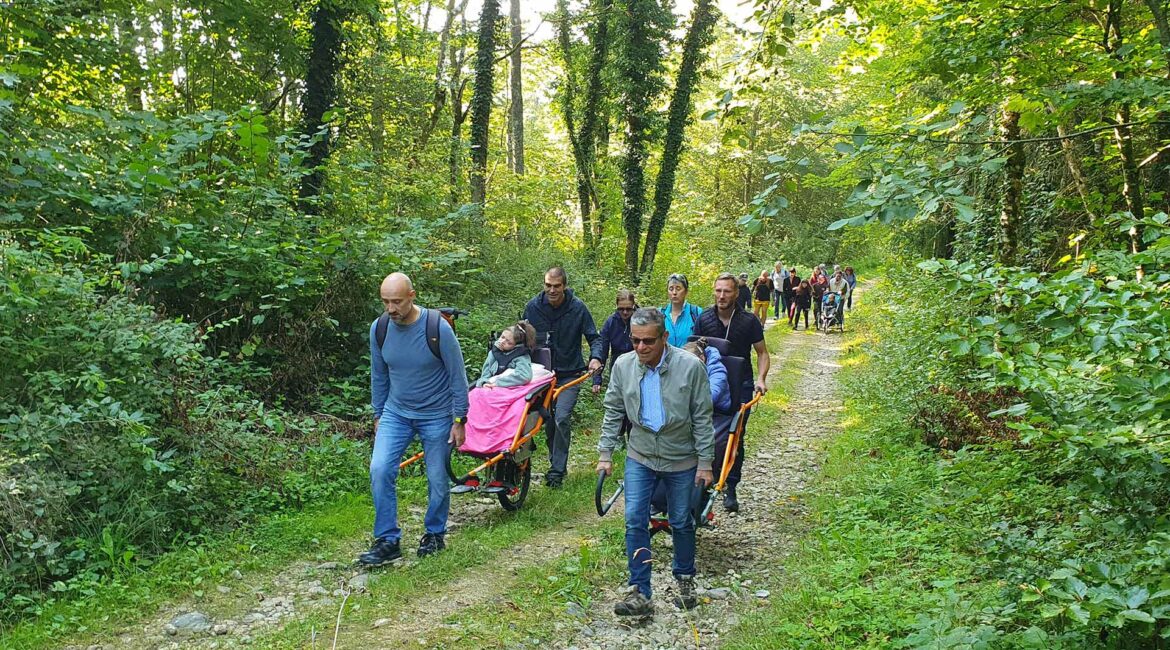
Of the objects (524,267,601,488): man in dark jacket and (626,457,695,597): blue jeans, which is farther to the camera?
(524,267,601,488): man in dark jacket

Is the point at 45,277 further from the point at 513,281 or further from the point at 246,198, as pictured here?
the point at 513,281

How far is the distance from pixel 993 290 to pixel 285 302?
294 inches

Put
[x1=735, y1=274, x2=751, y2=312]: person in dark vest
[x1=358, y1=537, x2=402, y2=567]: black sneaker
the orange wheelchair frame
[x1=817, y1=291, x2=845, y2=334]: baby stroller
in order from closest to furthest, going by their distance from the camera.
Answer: [x1=358, y1=537, x2=402, y2=567]: black sneaker < the orange wheelchair frame < [x1=735, y1=274, x2=751, y2=312]: person in dark vest < [x1=817, y1=291, x2=845, y2=334]: baby stroller

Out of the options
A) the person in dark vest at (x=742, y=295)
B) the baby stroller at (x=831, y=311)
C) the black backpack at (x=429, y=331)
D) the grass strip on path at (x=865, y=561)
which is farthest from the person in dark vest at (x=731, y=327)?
the baby stroller at (x=831, y=311)

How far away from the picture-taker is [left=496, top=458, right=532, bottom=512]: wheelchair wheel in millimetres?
6793

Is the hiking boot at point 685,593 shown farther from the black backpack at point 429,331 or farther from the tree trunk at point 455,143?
the tree trunk at point 455,143

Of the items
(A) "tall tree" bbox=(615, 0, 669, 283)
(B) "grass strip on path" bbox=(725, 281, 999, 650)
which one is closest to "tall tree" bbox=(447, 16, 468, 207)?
(A) "tall tree" bbox=(615, 0, 669, 283)

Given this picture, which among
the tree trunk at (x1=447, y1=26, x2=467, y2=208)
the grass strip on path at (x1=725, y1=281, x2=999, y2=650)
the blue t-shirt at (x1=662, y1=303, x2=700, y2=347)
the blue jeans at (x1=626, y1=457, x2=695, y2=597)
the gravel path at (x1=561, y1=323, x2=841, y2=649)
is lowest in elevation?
the gravel path at (x1=561, y1=323, x2=841, y2=649)

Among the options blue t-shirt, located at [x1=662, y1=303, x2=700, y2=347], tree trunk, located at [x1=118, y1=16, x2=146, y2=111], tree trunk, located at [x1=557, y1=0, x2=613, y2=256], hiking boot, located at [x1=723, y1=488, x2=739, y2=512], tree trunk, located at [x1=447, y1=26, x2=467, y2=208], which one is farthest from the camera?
tree trunk, located at [x1=557, y1=0, x2=613, y2=256]

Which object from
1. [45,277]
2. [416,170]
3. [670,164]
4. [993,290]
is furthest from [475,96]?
[993,290]

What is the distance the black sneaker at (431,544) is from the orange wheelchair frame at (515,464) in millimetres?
473

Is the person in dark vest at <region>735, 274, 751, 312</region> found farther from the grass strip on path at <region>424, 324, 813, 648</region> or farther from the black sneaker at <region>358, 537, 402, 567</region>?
the black sneaker at <region>358, 537, 402, 567</region>

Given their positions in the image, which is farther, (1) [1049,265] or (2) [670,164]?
(2) [670,164]

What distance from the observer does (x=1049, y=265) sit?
10891 mm
